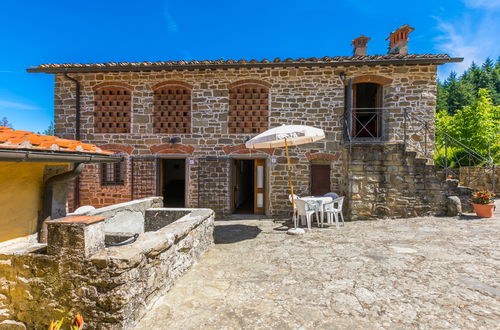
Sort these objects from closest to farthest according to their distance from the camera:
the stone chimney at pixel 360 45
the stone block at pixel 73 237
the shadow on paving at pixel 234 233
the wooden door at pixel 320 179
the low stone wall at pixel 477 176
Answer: the stone block at pixel 73 237, the shadow on paving at pixel 234 233, the wooden door at pixel 320 179, the stone chimney at pixel 360 45, the low stone wall at pixel 477 176

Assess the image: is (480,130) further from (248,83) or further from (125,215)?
(125,215)

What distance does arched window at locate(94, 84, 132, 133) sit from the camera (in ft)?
29.4

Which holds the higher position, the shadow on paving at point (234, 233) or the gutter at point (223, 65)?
the gutter at point (223, 65)

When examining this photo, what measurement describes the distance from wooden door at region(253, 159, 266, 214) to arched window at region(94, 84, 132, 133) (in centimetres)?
482

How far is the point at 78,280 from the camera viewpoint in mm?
2533

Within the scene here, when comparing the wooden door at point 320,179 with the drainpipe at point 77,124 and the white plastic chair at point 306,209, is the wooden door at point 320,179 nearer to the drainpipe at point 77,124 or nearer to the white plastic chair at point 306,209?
the white plastic chair at point 306,209

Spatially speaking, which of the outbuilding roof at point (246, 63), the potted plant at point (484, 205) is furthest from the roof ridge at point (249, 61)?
the potted plant at point (484, 205)

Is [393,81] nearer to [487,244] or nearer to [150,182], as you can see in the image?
[487,244]

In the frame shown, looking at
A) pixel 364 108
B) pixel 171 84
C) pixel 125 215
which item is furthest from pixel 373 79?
pixel 125 215

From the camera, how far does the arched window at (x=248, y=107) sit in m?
8.78

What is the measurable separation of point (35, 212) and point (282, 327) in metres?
3.55

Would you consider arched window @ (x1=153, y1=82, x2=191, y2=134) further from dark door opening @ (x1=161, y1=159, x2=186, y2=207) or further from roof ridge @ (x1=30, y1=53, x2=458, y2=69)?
dark door opening @ (x1=161, y1=159, x2=186, y2=207)

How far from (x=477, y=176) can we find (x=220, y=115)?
43.6ft

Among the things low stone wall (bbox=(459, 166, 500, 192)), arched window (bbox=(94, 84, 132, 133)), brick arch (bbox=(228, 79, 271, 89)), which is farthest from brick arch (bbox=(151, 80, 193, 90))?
low stone wall (bbox=(459, 166, 500, 192))
